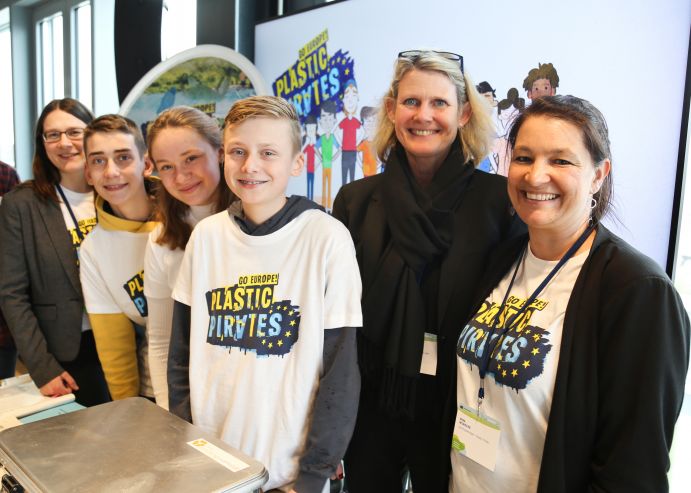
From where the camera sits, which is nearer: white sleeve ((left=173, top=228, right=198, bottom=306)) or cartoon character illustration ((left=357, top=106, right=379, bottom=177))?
white sleeve ((left=173, top=228, right=198, bottom=306))

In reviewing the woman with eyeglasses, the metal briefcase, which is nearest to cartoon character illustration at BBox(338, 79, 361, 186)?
the woman with eyeglasses

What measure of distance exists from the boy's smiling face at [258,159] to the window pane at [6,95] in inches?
233

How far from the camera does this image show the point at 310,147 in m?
2.59

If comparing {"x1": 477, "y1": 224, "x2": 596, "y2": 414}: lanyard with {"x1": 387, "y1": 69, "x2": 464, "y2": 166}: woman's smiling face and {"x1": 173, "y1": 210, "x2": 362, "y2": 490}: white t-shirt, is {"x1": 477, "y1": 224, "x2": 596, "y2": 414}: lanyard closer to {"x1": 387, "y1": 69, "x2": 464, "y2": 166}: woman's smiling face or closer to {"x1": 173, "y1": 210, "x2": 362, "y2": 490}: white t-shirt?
{"x1": 173, "y1": 210, "x2": 362, "y2": 490}: white t-shirt

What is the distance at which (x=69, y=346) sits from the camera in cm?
173

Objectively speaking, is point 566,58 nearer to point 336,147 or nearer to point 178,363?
point 336,147

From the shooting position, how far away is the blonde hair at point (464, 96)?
1328mm

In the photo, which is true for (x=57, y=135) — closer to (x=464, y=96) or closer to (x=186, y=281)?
(x=186, y=281)

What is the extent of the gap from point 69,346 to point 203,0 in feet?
7.96

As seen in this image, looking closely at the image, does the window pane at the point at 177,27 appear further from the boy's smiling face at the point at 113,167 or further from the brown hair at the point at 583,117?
the brown hair at the point at 583,117

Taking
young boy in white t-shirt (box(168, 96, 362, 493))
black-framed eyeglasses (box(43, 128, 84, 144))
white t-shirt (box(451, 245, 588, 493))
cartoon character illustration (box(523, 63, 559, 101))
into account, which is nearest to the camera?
white t-shirt (box(451, 245, 588, 493))

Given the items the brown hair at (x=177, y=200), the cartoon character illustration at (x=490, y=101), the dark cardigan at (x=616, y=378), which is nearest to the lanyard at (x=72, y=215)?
the brown hair at (x=177, y=200)

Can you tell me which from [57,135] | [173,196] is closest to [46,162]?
[57,135]

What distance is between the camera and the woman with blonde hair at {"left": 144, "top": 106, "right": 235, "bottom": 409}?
1.44 m
